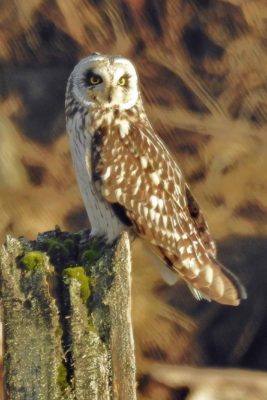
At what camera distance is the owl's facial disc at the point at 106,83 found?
690cm

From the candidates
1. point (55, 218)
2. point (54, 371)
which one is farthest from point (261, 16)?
point (54, 371)

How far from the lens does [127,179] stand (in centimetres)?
692

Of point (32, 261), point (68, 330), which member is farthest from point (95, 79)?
point (68, 330)

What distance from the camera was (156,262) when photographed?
7.17 meters

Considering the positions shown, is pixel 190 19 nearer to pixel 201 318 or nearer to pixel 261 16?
pixel 261 16

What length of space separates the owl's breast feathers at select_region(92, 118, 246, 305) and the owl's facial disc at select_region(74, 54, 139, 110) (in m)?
0.10

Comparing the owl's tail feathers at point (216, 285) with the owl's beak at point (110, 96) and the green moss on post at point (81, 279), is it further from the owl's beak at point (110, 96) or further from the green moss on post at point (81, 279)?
the green moss on post at point (81, 279)

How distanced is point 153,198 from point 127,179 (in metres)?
0.13

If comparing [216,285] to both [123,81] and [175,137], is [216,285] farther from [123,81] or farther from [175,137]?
[175,137]

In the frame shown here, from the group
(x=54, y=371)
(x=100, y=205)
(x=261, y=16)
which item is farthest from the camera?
(x=261, y=16)

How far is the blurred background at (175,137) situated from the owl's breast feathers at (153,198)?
1243 millimetres

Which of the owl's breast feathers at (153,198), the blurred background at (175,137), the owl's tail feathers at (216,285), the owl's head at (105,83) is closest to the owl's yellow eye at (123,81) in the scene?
the owl's head at (105,83)

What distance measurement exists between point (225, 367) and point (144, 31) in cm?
161

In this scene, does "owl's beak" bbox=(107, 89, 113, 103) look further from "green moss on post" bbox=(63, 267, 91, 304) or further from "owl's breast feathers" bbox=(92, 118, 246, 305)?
"green moss on post" bbox=(63, 267, 91, 304)
